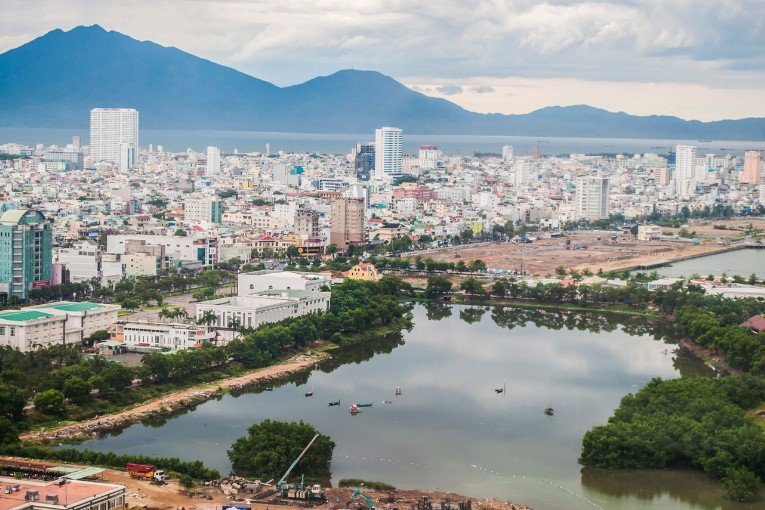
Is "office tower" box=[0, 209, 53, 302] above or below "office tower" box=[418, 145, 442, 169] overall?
below

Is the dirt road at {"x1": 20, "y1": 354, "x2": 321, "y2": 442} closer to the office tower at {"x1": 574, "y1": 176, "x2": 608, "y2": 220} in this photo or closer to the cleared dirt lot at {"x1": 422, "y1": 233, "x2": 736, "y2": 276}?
the cleared dirt lot at {"x1": 422, "y1": 233, "x2": 736, "y2": 276}

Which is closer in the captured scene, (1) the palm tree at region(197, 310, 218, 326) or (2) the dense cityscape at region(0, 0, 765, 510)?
(2) the dense cityscape at region(0, 0, 765, 510)

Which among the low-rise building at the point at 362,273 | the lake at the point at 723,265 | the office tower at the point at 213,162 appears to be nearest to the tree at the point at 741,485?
the low-rise building at the point at 362,273

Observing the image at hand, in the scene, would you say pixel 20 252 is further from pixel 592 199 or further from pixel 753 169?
pixel 753 169

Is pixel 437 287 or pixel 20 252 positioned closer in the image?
pixel 20 252

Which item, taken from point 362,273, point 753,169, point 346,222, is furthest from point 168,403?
point 753,169

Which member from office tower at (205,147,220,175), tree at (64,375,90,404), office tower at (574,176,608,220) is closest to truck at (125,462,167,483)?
tree at (64,375,90,404)

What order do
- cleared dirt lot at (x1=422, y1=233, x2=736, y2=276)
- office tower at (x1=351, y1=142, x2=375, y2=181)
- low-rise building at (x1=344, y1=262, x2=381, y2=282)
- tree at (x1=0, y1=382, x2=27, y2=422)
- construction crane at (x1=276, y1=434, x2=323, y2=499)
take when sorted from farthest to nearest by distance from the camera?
office tower at (x1=351, y1=142, x2=375, y2=181), cleared dirt lot at (x1=422, y1=233, x2=736, y2=276), low-rise building at (x1=344, y1=262, x2=381, y2=282), tree at (x1=0, y1=382, x2=27, y2=422), construction crane at (x1=276, y1=434, x2=323, y2=499)
